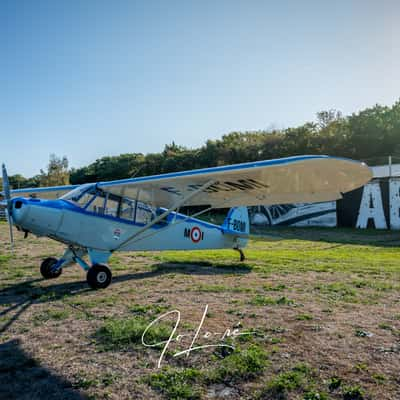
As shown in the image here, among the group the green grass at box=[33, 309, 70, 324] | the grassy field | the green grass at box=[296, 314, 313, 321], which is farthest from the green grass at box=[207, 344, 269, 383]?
the green grass at box=[33, 309, 70, 324]

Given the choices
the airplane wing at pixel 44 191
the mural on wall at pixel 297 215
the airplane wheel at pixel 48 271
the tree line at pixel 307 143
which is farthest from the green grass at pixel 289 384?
the tree line at pixel 307 143

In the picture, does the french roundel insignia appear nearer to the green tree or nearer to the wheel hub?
the wheel hub

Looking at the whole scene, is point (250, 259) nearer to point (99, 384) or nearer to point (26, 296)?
point (26, 296)

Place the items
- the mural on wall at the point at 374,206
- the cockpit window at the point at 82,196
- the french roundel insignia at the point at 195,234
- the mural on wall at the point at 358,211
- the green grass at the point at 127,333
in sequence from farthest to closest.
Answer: the mural on wall at the point at 358,211, the mural on wall at the point at 374,206, the french roundel insignia at the point at 195,234, the cockpit window at the point at 82,196, the green grass at the point at 127,333

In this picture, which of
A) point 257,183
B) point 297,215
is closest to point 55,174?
point 297,215

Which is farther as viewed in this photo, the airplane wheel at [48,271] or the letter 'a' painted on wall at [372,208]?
the letter 'a' painted on wall at [372,208]

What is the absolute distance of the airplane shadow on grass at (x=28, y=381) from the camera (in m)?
2.89

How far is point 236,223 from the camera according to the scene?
10562 millimetres

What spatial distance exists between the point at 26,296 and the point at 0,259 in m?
5.26

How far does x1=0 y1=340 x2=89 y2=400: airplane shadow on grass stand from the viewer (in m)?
2.89

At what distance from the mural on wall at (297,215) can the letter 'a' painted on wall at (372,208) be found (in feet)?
6.73

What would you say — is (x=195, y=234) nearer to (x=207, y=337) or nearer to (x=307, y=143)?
(x=207, y=337)

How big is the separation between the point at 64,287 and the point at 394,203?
2302cm

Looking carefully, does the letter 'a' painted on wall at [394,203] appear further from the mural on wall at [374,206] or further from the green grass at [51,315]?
the green grass at [51,315]
